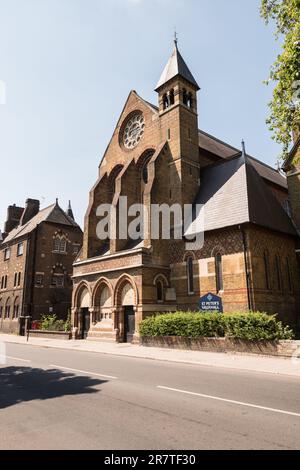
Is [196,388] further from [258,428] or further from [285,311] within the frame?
[285,311]

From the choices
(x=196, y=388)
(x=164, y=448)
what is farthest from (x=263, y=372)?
(x=164, y=448)

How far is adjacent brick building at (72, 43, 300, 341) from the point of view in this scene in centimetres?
2136

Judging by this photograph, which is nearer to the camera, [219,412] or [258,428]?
[258,428]

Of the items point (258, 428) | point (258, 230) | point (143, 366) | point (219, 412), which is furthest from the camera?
point (258, 230)

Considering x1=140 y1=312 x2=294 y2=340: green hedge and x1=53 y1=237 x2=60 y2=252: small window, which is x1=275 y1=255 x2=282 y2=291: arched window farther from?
x1=53 y1=237 x2=60 y2=252: small window

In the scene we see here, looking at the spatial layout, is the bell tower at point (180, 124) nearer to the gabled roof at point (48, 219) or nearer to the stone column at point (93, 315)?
the stone column at point (93, 315)

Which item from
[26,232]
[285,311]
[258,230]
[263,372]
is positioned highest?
[26,232]

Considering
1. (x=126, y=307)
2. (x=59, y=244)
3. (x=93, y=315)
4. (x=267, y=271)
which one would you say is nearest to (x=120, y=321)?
(x=126, y=307)

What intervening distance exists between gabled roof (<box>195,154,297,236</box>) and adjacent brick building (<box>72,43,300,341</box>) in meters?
0.09

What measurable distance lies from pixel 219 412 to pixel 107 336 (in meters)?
19.6

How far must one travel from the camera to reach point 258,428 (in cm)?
543

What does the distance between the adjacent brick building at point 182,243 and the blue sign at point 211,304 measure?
251 cm

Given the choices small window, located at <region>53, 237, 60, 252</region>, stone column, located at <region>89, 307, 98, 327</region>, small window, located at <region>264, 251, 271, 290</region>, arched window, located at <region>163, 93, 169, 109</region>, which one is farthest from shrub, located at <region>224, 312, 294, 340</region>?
small window, located at <region>53, 237, 60, 252</region>

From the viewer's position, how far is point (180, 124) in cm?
2711
